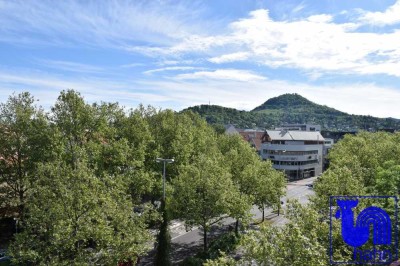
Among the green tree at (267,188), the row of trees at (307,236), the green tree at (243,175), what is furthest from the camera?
the green tree at (267,188)

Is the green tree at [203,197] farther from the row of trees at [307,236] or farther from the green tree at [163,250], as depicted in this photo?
the row of trees at [307,236]

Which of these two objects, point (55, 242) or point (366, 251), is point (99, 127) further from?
point (366, 251)

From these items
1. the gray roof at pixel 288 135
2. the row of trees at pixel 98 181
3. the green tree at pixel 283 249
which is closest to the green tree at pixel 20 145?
the row of trees at pixel 98 181

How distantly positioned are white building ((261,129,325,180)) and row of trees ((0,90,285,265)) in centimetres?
4214

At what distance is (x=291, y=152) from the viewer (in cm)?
9775

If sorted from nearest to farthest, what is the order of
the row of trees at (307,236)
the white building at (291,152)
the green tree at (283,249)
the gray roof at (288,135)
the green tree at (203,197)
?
1. the green tree at (283,249)
2. the row of trees at (307,236)
3. the green tree at (203,197)
4. the white building at (291,152)
5. the gray roof at (288,135)

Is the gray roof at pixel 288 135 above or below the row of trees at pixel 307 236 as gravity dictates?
above

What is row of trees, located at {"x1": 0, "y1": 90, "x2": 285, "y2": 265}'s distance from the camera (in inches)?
856

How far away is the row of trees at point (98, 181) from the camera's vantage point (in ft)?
71.3

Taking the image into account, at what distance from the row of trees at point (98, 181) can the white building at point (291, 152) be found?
4214 cm

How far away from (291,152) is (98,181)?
80607 mm

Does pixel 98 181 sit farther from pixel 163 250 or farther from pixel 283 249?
pixel 283 249

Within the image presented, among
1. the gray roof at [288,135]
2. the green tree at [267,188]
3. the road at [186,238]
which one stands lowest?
the road at [186,238]

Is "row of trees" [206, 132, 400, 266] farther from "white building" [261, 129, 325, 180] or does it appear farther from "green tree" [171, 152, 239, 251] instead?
"white building" [261, 129, 325, 180]
